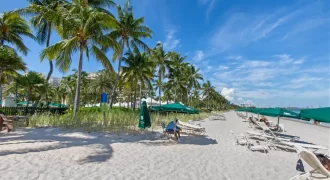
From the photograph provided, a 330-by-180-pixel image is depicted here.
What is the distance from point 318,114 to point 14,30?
68.6 ft

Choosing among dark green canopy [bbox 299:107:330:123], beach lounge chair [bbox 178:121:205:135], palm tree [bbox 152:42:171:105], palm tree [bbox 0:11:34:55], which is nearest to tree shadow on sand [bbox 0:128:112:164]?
beach lounge chair [bbox 178:121:205:135]

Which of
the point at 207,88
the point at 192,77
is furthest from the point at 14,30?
the point at 207,88

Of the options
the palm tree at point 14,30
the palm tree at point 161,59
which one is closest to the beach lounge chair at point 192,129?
the palm tree at point 14,30

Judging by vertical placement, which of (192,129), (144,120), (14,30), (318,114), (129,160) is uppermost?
(14,30)

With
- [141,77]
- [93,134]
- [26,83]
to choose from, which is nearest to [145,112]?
[93,134]

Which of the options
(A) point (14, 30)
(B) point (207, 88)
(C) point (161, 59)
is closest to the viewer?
(A) point (14, 30)

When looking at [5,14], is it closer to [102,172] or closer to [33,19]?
[33,19]

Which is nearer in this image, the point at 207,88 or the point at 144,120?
the point at 144,120

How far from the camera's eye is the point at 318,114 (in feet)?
20.8

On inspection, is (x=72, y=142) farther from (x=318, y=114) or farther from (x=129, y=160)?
(x=318, y=114)

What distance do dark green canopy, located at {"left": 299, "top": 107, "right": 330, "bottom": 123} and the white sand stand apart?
55.4 inches

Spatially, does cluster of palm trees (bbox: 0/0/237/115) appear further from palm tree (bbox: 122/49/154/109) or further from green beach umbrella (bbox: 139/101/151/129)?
green beach umbrella (bbox: 139/101/151/129)

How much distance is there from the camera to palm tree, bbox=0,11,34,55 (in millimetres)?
16344

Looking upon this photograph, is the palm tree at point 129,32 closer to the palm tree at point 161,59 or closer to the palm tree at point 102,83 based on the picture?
the palm tree at point 161,59
